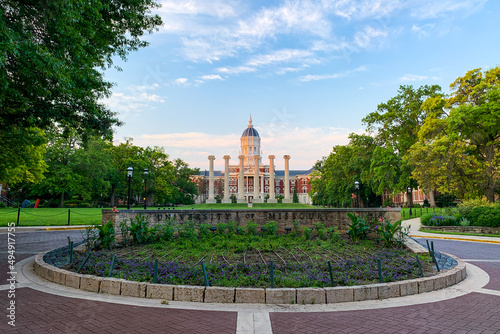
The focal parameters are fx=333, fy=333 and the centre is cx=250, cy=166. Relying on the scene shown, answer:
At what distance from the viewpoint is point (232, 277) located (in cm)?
707

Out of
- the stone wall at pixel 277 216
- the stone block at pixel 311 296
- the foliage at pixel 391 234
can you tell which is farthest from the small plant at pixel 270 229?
the stone block at pixel 311 296

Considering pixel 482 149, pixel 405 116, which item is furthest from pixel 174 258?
pixel 405 116

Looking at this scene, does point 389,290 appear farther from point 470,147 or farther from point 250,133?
point 250,133

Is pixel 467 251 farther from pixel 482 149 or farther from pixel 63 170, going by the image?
pixel 63 170

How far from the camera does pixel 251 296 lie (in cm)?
631

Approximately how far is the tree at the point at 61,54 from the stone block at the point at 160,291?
20.2ft

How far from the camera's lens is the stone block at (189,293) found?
21.0 ft

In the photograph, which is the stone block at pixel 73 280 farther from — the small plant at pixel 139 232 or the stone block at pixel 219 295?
the small plant at pixel 139 232

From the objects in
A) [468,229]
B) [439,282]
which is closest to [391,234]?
[439,282]

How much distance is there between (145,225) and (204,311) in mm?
6400

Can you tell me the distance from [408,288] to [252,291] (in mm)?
3359

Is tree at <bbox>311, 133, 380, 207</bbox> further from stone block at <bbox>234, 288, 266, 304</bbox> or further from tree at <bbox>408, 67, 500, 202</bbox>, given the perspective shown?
stone block at <bbox>234, 288, 266, 304</bbox>

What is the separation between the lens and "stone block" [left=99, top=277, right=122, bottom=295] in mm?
6797

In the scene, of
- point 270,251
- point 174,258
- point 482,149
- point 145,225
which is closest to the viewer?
point 174,258
